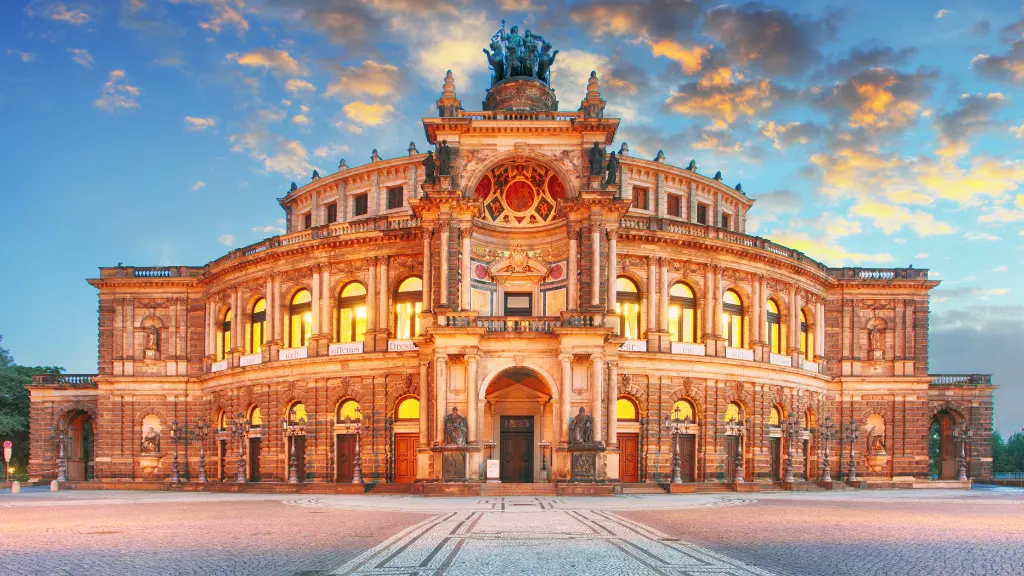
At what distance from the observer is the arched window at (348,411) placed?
185 ft

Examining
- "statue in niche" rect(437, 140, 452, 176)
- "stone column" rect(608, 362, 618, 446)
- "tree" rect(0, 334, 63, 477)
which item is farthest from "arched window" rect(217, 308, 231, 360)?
"stone column" rect(608, 362, 618, 446)

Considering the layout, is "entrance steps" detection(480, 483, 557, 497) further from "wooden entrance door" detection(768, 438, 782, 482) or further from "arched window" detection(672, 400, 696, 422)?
"wooden entrance door" detection(768, 438, 782, 482)

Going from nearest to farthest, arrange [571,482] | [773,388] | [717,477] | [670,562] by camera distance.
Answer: [670,562]
[571,482]
[717,477]
[773,388]

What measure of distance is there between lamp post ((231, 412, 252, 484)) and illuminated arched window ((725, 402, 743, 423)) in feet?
101

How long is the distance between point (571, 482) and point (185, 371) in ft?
114

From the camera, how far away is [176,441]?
61000 mm

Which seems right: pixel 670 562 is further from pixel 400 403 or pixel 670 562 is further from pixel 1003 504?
pixel 400 403

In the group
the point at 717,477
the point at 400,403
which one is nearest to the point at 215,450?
the point at 400,403

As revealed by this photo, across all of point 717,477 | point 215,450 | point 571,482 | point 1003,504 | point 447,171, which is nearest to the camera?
point 1003,504

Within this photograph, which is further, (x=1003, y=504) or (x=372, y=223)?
(x=372, y=223)

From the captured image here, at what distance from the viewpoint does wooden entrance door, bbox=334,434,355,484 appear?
5569cm

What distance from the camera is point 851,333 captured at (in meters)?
65.6

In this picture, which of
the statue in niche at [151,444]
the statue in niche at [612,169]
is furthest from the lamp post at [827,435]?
the statue in niche at [151,444]

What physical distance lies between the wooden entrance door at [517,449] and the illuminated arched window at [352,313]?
41.5 feet
